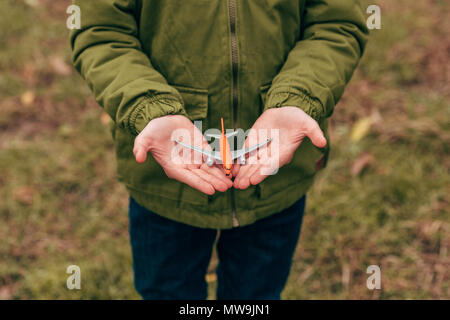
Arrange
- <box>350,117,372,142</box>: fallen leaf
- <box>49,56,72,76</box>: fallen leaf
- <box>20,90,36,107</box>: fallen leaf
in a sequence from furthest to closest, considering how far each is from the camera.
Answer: <box>49,56,72,76</box>: fallen leaf < <box>20,90,36,107</box>: fallen leaf < <box>350,117,372,142</box>: fallen leaf

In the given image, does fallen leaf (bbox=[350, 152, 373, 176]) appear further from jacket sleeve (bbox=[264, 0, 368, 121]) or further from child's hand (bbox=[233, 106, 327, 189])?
child's hand (bbox=[233, 106, 327, 189])

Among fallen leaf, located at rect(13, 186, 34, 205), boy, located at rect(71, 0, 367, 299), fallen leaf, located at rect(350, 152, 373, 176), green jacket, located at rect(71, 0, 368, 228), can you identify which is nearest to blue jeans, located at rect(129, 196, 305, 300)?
boy, located at rect(71, 0, 367, 299)

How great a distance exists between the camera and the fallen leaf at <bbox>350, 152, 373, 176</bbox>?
291cm

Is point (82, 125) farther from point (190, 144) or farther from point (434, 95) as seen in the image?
point (434, 95)

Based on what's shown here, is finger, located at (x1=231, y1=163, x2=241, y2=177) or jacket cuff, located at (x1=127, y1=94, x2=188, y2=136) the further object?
finger, located at (x1=231, y1=163, x2=241, y2=177)

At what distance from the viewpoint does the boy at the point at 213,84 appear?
4.53 ft

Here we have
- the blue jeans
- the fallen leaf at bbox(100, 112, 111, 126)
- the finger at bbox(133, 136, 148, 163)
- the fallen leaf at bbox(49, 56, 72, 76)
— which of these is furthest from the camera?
the fallen leaf at bbox(49, 56, 72, 76)

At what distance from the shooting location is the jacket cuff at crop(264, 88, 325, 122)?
142 cm

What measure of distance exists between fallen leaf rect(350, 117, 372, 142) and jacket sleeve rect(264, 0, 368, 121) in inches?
64.4

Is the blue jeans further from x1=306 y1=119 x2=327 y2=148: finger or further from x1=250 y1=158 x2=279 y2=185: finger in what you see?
x1=306 y1=119 x2=327 y2=148: finger

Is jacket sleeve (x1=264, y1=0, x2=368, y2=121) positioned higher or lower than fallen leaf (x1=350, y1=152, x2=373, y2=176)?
higher

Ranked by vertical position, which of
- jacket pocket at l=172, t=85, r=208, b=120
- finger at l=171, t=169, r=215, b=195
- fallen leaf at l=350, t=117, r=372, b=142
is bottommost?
finger at l=171, t=169, r=215, b=195

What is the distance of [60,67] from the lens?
374cm
